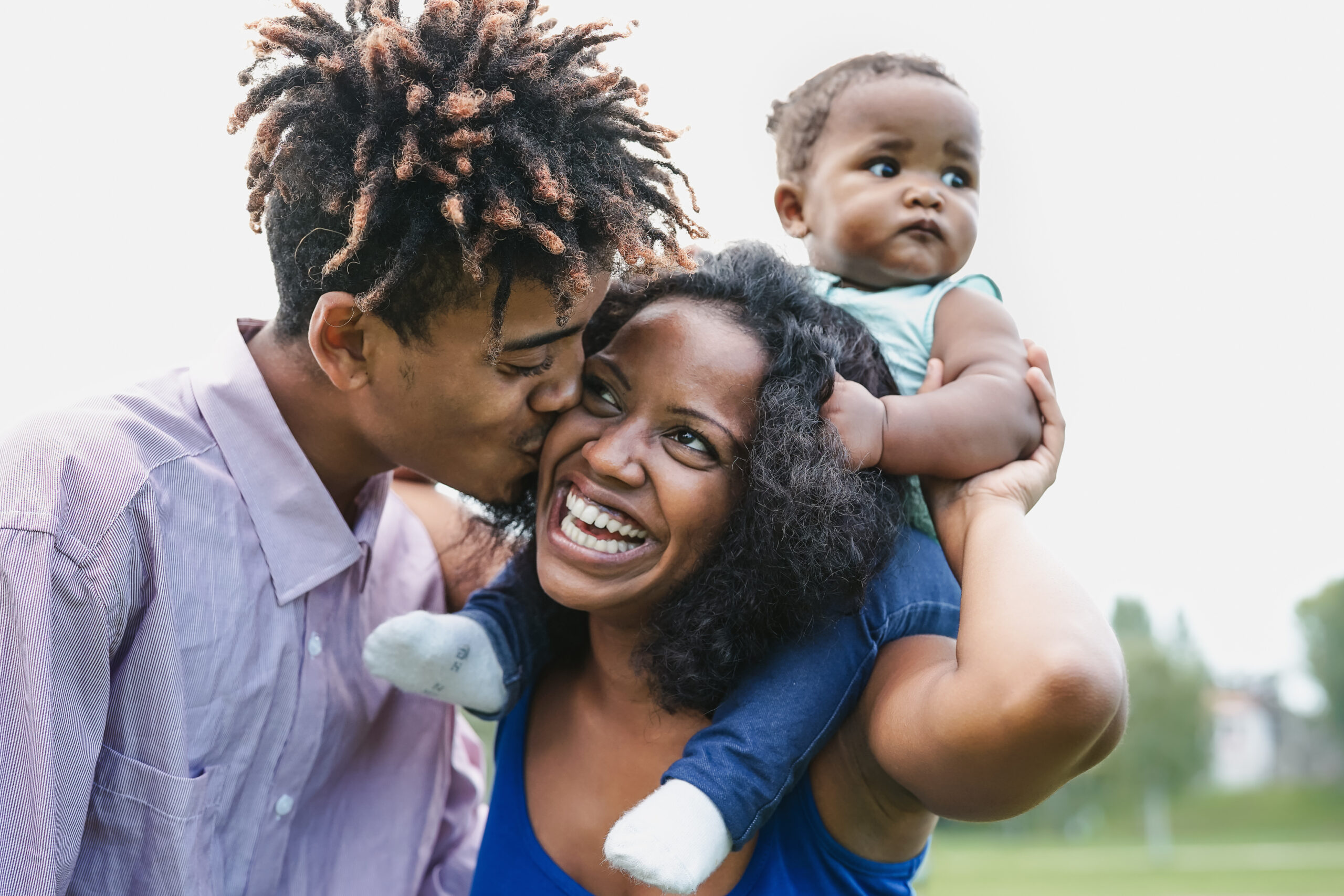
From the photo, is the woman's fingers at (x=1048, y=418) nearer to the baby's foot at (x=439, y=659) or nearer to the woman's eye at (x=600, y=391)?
the woman's eye at (x=600, y=391)

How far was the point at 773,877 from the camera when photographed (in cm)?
216

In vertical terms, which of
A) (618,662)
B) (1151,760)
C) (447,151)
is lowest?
(1151,760)

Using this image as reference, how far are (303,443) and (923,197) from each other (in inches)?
61.5

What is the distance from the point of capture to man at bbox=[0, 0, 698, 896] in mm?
1940

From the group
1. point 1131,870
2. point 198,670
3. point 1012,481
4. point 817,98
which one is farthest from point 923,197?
point 1131,870

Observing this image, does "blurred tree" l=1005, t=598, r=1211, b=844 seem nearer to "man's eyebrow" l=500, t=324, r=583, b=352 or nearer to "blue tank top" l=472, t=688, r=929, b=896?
"blue tank top" l=472, t=688, r=929, b=896

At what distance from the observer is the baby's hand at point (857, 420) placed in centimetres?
227

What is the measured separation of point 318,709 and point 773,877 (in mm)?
1012

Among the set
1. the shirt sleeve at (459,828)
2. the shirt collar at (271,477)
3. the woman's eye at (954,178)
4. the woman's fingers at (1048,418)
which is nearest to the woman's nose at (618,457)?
the shirt collar at (271,477)

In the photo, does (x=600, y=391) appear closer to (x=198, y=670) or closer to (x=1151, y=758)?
(x=198, y=670)

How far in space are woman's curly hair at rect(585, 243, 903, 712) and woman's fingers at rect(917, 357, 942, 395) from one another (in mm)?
195

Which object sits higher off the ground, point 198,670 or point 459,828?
point 198,670

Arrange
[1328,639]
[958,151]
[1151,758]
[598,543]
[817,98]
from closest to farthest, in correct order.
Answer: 1. [598,543]
2. [958,151]
3. [817,98]
4. [1151,758]
5. [1328,639]

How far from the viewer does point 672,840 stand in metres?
1.92
